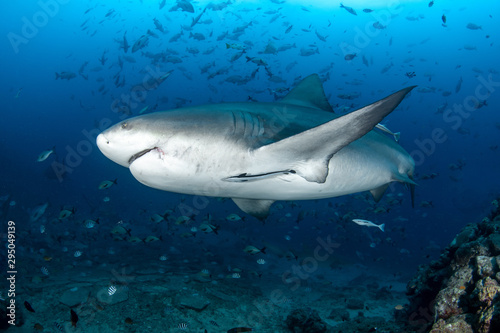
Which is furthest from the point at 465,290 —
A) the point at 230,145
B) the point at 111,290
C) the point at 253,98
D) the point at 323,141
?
the point at 253,98

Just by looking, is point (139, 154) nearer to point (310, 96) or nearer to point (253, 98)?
point (310, 96)

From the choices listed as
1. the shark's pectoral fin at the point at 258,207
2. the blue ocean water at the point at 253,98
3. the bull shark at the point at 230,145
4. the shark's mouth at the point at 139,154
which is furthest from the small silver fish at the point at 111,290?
the shark's mouth at the point at 139,154

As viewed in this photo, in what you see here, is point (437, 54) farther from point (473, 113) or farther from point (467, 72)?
point (473, 113)

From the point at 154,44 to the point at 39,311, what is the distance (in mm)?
81440

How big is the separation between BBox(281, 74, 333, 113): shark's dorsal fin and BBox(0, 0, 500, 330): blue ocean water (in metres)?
2.73

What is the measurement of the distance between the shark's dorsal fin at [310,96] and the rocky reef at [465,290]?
320 cm

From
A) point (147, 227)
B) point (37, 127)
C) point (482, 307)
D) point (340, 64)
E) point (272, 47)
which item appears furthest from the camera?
point (37, 127)

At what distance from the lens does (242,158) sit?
2326 mm

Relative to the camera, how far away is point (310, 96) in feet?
15.5

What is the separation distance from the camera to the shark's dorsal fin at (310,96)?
4652 mm

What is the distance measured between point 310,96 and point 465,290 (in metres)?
3.62

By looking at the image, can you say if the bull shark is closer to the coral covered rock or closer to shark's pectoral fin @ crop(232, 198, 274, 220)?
shark's pectoral fin @ crop(232, 198, 274, 220)

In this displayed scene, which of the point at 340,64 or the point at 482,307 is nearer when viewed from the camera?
the point at 482,307

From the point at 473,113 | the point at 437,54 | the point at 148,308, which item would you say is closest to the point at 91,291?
the point at 148,308
